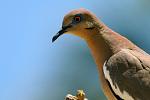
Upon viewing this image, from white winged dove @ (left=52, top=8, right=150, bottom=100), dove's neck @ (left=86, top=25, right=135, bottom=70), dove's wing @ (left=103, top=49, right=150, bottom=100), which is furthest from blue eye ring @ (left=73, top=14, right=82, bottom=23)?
dove's wing @ (left=103, top=49, right=150, bottom=100)

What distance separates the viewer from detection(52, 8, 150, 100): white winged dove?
900cm

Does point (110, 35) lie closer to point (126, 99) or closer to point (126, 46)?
point (126, 46)

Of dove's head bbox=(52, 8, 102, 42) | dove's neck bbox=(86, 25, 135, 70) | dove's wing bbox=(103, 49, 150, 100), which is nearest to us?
dove's wing bbox=(103, 49, 150, 100)

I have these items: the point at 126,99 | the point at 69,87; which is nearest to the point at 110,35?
the point at 126,99

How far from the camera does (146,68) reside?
9.05 m

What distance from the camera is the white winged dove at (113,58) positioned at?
900 centimetres

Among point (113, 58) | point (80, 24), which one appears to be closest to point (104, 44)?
point (113, 58)

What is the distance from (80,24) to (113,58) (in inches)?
25.0

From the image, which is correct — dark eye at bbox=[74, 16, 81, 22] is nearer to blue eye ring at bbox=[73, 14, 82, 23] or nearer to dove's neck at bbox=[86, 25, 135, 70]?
blue eye ring at bbox=[73, 14, 82, 23]

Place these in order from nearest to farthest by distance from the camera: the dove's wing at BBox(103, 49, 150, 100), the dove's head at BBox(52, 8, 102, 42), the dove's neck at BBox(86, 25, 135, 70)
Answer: the dove's wing at BBox(103, 49, 150, 100) < the dove's neck at BBox(86, 25, 135, 70) < the dove's head at BBox(52, 8, 102, 42)

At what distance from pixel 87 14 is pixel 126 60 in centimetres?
80

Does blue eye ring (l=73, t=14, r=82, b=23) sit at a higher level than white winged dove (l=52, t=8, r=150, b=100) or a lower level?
higher

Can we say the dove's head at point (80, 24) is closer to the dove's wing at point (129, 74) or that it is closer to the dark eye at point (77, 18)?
the dark eye at point (77, 18)

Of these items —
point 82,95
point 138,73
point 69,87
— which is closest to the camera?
point 82,95
